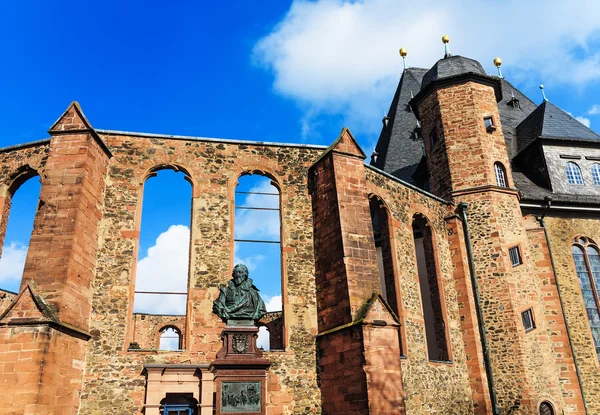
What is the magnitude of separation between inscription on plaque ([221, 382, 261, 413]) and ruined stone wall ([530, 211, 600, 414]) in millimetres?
11571

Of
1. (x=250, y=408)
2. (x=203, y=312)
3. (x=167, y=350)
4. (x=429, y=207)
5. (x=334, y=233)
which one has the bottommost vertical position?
(x=250, y=408)

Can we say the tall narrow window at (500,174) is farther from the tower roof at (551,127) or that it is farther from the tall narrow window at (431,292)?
the tall narrow window at (431,292)

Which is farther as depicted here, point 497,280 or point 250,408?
point 497,280

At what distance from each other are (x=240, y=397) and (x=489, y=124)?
1375 cm

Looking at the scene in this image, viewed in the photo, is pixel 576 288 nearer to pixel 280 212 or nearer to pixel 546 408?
pixel 546 408

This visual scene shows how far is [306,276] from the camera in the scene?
13.8 metres

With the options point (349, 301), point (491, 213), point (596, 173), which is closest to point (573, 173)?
point (596, 173)

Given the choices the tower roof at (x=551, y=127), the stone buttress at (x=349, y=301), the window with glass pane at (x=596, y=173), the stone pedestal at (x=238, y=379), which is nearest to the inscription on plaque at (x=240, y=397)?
the stone pedestal at (x=238, y=379)

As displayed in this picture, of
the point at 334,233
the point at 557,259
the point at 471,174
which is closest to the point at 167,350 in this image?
the point at 334,233

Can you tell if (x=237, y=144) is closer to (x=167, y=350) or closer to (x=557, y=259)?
(x=167, y=350)

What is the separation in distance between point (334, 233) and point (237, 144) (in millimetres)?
3775

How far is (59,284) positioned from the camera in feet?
36.2

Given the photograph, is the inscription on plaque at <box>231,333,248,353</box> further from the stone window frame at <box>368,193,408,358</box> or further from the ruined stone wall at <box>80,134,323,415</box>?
the stone window frame at <box>368,193,408,358</box>

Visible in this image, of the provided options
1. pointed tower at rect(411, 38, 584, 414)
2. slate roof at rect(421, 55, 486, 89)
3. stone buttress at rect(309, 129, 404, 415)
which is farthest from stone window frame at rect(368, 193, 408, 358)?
slate roof at rect(421, 55, 486, 89)
